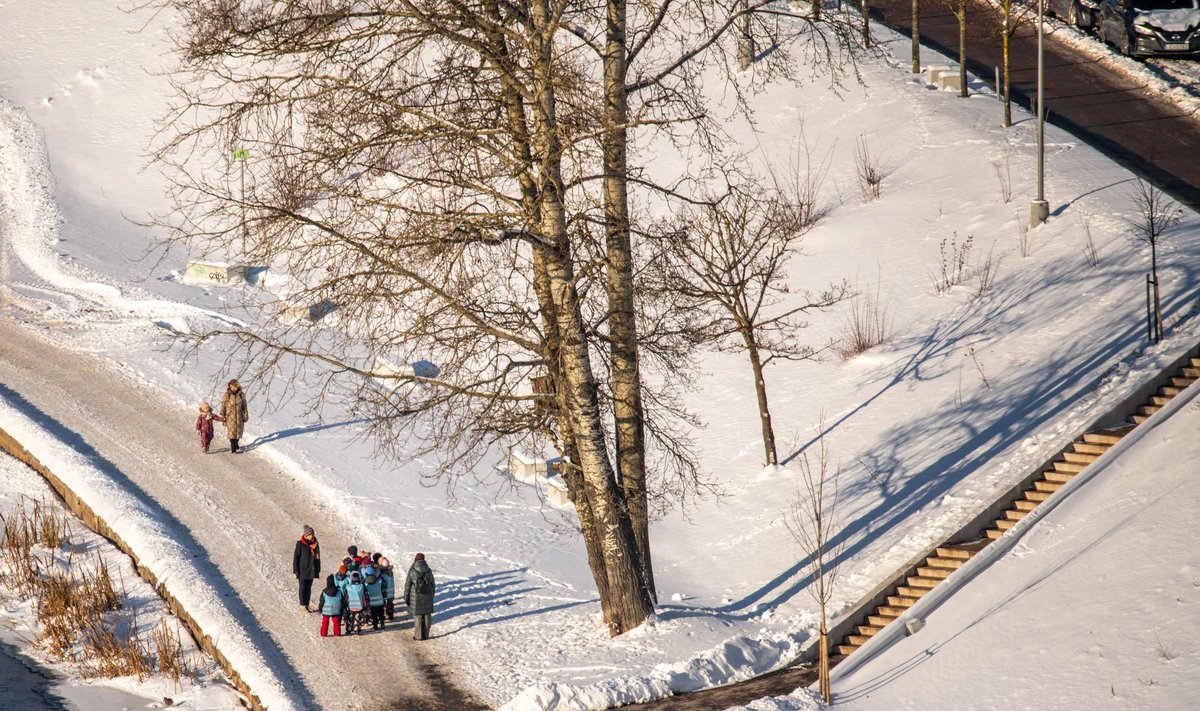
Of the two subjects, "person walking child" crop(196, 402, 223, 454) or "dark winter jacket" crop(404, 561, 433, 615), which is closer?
"dark winter jacket" crop(404, 561, 433, 615)

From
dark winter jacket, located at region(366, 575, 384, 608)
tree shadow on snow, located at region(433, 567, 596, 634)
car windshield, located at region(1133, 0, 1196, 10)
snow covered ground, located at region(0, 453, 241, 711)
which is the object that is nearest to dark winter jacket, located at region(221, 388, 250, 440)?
snow covered ground, located at region(0, 453, 241, 711)

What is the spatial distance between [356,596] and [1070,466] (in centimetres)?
963

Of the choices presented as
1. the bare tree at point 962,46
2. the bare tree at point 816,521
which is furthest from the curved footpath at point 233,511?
the bare tree at point 962,46

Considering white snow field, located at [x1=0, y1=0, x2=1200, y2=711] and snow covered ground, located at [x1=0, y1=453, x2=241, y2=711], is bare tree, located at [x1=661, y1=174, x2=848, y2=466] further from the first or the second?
snow covered ground, located at [x1=0, y1=453, x2=241, y2=711]

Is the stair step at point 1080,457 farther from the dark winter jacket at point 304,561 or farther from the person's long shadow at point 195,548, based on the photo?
the dark winter jacket at point 304,561

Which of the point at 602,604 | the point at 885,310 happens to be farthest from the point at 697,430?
the point at 602,604

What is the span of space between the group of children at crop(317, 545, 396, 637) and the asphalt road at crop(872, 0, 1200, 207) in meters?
15.7

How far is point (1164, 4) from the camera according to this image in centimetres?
3159

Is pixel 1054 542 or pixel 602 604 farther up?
pixel 1054 542

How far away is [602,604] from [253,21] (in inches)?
326

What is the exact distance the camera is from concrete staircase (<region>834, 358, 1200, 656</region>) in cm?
1556

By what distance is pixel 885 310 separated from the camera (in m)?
24.2

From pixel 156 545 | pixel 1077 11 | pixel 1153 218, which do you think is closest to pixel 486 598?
pixel 156 545

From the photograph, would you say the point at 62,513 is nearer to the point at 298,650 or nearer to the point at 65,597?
the point at 65,597
